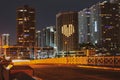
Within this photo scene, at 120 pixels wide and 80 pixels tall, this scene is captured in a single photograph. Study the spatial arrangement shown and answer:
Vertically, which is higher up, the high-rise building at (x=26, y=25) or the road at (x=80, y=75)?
the high-rise building at (x=26, y=25)

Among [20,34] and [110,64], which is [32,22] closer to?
[20,34]

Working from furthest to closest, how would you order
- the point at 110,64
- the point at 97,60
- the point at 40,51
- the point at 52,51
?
the point at 52,51 → the point at 40,51 → the point at 97,60 → the point at 110,64

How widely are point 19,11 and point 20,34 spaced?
38.9 feet

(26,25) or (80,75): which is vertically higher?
(26,25)

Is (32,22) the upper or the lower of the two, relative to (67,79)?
upper

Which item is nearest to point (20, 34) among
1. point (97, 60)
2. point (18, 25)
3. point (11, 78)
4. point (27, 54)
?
point (18, 25)

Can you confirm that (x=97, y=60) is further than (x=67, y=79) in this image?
Yes

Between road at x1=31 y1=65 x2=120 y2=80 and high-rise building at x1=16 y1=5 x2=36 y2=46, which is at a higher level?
high-rise building at x1=16 y1=5 x2=36 y2=46

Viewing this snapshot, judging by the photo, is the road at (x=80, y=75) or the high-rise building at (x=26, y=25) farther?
the high-rise building at (x=26, y=25)

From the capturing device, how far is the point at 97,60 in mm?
49406

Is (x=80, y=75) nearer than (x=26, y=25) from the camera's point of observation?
Yes

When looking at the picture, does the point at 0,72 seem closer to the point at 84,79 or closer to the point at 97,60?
the point at 84,79

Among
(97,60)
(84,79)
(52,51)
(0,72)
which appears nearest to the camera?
(0,72)

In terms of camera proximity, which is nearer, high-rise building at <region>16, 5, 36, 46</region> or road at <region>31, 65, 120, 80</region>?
road at <region>31, 65, 120, 80</region>
